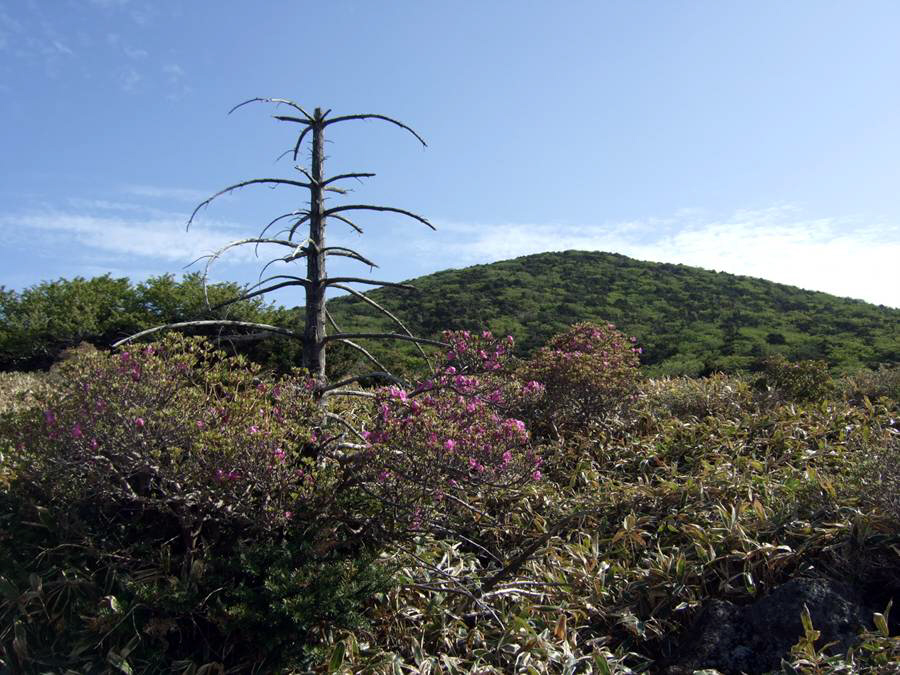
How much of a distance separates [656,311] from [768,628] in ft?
103

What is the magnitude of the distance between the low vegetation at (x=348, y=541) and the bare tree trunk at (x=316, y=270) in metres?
0.50

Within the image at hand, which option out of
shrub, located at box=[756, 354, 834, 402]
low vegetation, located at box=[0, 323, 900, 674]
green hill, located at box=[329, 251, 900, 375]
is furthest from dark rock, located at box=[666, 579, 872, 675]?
green hill, located at box=[329, 251, 900, 375]

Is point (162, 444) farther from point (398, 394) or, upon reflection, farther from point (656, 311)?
point (656, 311)

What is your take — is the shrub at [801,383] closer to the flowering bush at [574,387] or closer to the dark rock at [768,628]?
the flowering bush at [574,387]

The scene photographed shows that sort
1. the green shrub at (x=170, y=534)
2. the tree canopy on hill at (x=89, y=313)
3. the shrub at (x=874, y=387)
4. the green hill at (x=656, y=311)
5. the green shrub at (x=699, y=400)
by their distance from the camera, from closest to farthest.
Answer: the green shrub at (x=170, y=534) → the green shrub at (x=699, y=400) → the shrub at (x=874, y=387) → the tree canopy on hill at (x=89, y=313) → the green hill at (x=656, y=311)

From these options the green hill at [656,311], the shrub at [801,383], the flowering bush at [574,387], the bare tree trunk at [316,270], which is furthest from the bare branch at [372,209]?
the green hill at [656,311]

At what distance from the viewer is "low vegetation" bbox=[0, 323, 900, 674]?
3.49 meters

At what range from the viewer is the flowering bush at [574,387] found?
23.6 ft

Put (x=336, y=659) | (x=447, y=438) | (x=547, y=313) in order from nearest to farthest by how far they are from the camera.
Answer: (x=336, y=659) → (x=447, y=438) → (x=547, y=313)

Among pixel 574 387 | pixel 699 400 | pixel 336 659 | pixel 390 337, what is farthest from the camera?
pixel 699 400

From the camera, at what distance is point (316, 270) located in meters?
5.06

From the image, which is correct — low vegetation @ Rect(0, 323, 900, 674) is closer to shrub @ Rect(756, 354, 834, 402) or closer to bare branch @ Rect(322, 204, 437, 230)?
bare branch @ Rect(322, 204, 437, 230)

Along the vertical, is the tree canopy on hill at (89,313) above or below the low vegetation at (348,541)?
above

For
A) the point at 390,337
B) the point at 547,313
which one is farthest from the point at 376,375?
the point at 547,313
